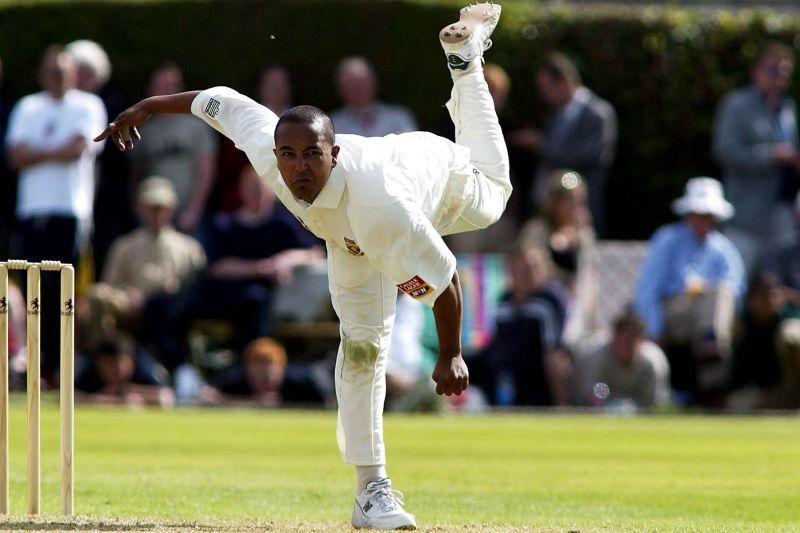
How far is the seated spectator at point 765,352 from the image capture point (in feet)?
44.8

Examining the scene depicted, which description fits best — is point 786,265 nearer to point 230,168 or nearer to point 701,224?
point 701,224

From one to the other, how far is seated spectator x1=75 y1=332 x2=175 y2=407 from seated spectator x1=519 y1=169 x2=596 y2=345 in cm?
347

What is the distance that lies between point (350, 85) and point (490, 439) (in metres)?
4.89

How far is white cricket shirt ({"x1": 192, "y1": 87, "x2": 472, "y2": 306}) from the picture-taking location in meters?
5.71

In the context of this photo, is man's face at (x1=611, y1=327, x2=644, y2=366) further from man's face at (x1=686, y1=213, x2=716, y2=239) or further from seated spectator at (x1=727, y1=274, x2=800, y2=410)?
man's face at (x1=686, y1=213, x2=716, y2=239)

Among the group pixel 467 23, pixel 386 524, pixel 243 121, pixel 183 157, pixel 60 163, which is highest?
pixel 183 157

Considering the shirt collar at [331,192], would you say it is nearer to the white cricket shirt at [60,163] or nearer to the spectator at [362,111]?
the white cricket shirt at [60,163]

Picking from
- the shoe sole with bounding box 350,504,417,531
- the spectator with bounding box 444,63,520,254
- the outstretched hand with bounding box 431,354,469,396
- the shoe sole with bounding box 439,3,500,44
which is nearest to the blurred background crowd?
the spectator with bounding box 444,63,520,254

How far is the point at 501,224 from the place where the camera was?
1557 centimetres

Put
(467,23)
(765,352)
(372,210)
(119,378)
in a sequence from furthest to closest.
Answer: (765,352) → (119,378) → (467,23) → (372,210)

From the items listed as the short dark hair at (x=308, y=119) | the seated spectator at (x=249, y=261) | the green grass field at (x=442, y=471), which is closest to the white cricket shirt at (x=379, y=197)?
the short dark hair at (x=308, y=119)

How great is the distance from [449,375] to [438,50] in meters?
10.9

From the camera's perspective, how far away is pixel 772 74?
14789 mm

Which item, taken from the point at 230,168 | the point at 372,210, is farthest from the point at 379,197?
the point at 230,168
